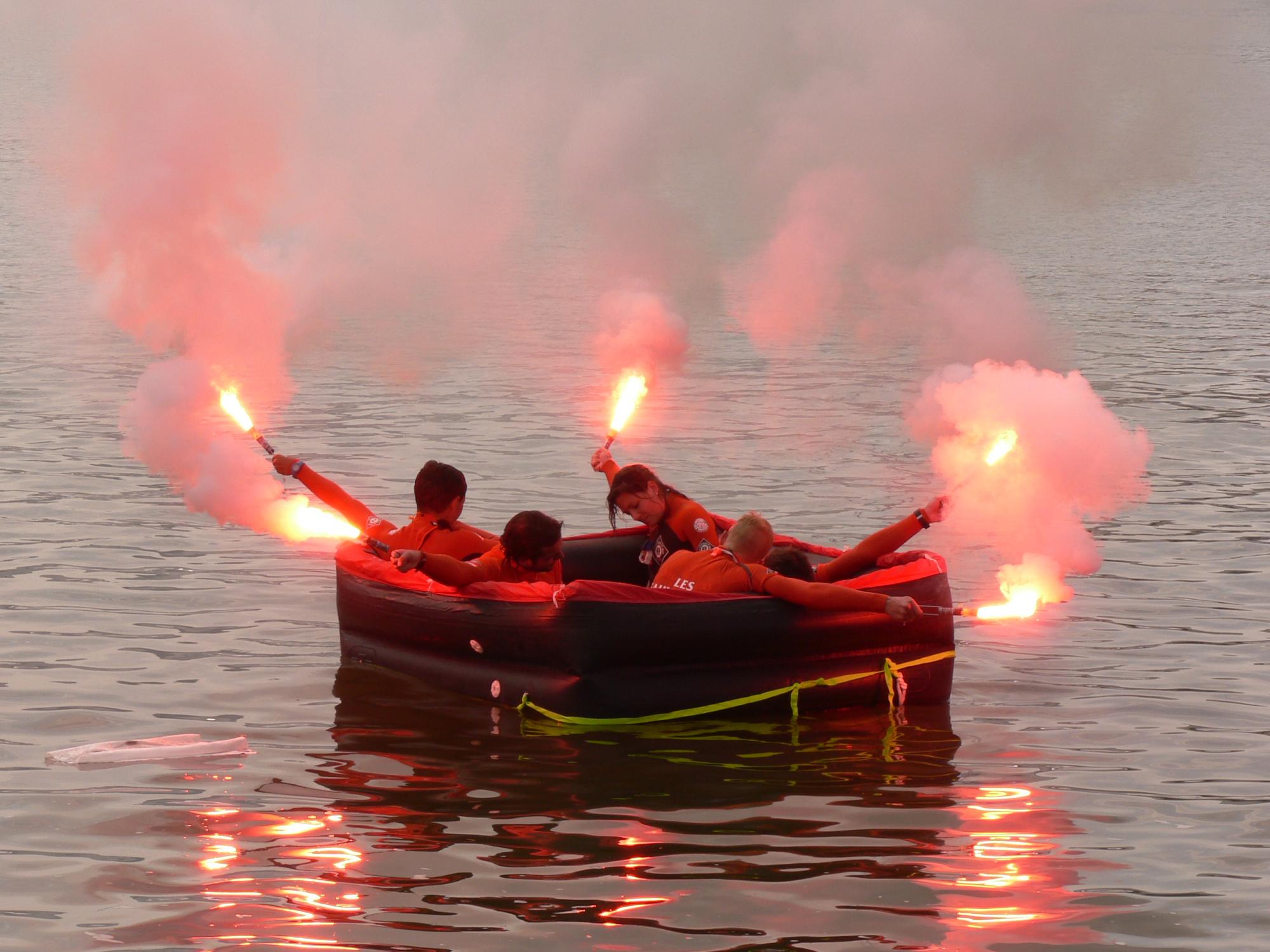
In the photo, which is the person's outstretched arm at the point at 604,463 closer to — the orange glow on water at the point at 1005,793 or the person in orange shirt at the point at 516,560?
the person in orange shirt at the point at 516,560

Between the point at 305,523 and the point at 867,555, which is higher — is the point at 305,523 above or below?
above

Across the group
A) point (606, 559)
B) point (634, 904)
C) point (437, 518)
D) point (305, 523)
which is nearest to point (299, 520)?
point (305, 523)

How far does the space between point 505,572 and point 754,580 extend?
1.80 metres

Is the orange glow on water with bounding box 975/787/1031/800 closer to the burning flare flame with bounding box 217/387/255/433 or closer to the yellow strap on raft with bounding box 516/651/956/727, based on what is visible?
the yellow strap on raft with bounding box 516/651/956/727

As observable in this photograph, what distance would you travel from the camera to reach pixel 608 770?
32.0 ft

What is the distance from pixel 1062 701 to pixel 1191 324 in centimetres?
2336

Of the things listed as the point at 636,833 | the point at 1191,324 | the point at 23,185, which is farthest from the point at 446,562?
the point at 23,185

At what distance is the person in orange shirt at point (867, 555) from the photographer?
35.9ft

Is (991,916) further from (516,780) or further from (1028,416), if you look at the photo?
(1028,416)

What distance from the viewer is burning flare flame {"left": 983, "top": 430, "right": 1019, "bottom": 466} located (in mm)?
11539

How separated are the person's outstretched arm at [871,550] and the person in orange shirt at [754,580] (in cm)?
55

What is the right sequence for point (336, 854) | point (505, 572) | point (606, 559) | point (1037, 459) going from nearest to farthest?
point (336, 854) < point (505, 572) < point (1037, 459) < point (606, 559)

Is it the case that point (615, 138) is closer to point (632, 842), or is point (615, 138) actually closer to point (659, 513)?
point (659, 513)

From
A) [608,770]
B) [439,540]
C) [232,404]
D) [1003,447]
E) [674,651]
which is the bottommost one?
[608,770]
